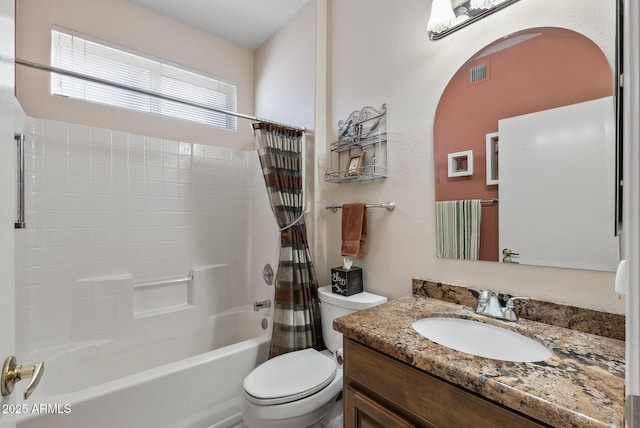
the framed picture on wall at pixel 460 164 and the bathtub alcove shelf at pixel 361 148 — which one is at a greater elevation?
the bathtub alcove shelf at pixel 361 148

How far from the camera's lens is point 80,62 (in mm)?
1980

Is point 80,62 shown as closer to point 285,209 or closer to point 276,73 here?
point 276,73

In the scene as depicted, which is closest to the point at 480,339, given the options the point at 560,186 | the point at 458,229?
the point at 458,229

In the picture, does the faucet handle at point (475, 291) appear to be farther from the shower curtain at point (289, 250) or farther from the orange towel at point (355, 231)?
the shower curtain at point (289, 250)

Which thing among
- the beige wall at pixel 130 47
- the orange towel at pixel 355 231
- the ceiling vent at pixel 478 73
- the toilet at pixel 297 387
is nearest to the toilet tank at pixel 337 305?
the toilet at pixel 297 387

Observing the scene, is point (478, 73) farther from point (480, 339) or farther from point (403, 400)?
point (403, 400)

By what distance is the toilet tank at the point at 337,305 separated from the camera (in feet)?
4.78

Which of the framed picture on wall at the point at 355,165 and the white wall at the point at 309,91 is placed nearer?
the framed picture on wall at the point at 355,165

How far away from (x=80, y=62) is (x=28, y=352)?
188cm

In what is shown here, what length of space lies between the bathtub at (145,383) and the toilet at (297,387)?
1.04 feet

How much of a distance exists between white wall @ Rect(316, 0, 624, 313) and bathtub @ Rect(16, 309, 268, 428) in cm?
85

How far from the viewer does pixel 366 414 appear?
0.92 m

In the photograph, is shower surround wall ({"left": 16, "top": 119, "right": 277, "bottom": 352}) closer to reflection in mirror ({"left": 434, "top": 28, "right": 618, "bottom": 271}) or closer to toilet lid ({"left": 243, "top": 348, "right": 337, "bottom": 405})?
toilet lid ({"left": 243, "top": 348, "right": 337, "bottom": 405})

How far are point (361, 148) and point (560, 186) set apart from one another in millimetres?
982
